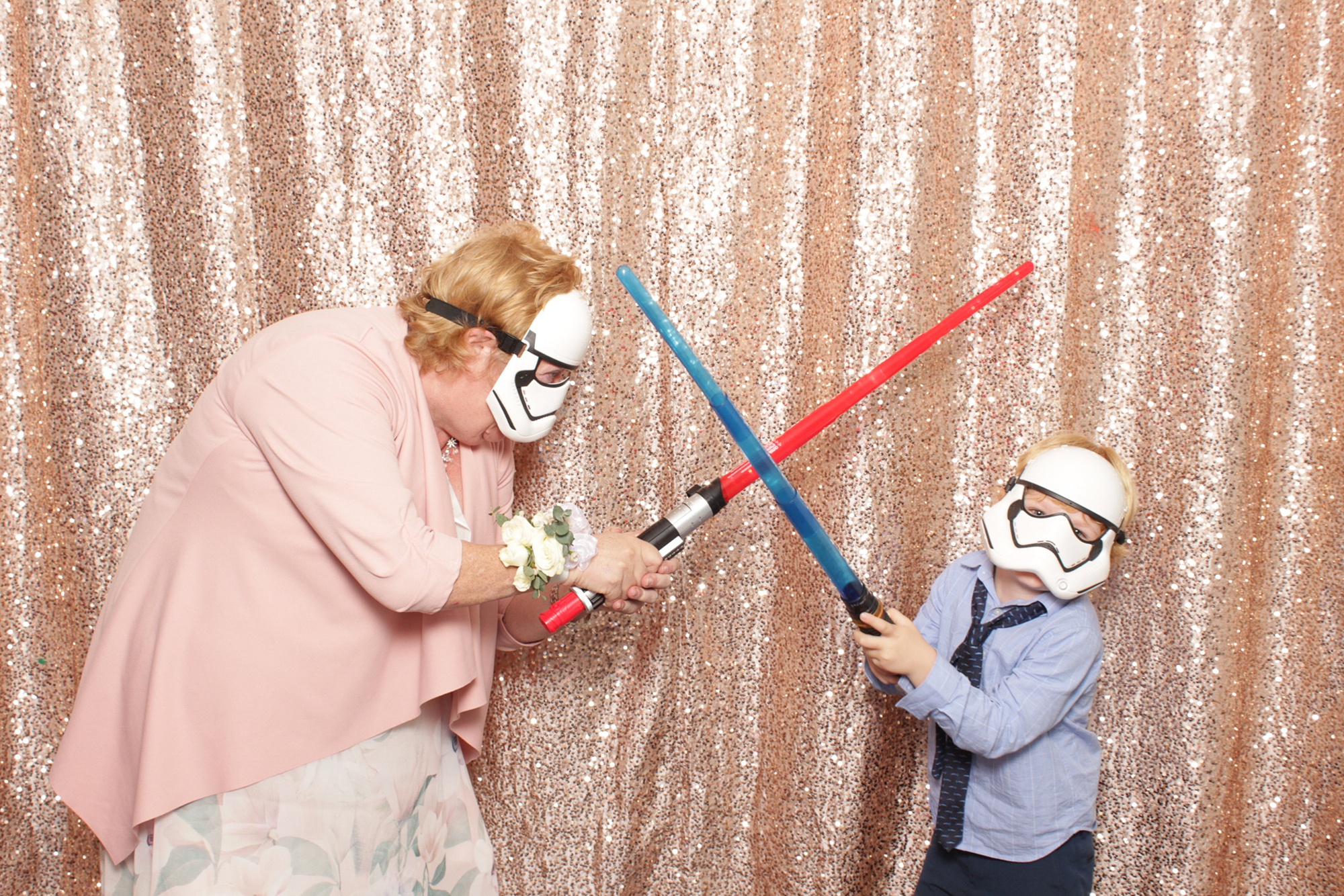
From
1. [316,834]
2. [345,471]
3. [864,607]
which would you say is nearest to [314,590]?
[345,471]

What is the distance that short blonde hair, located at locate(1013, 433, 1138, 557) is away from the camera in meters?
1.07

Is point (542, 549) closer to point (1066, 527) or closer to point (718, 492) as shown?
point (718, 492)

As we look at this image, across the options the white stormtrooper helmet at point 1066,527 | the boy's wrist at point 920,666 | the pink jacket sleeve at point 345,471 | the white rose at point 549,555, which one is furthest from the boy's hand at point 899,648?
the pink jacket sleeve at point 345,471

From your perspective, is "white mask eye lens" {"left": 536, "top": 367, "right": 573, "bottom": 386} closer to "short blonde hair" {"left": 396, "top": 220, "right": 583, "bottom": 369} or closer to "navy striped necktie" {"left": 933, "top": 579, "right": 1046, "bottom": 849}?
"short blonde hair" {"left": 396, "top": 220, "right": 583, "bottom": 369}

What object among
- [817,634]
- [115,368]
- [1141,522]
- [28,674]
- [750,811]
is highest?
[115,368]

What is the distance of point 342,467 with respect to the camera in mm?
878

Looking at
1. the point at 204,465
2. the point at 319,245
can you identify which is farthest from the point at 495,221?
the point at 204,465

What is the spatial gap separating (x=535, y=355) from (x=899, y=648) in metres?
0.55

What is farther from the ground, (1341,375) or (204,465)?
(1341,375)

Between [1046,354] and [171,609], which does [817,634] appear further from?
[171,609]

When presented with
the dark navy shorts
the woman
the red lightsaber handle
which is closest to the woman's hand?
the woman

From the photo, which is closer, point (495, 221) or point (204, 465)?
point (204, 465)

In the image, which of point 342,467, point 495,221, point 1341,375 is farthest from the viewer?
point 495,221

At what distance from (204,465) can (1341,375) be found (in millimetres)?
1487
